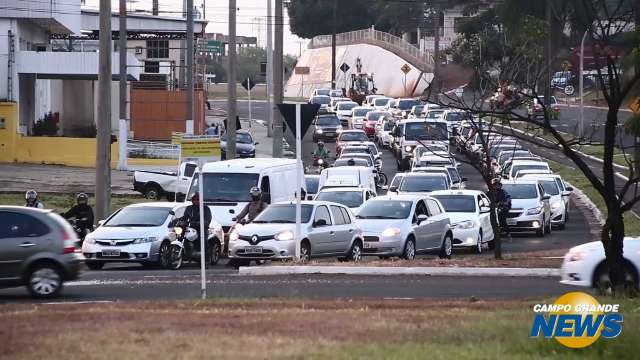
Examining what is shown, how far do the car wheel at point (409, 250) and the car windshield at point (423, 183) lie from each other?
886 cm

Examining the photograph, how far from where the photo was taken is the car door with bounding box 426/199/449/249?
28672 millimetres

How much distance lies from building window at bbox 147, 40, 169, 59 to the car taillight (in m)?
62.5

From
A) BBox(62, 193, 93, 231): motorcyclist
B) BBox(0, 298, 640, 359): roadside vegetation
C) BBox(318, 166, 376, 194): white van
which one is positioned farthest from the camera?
BBox(318, 166, 376, 194): white van

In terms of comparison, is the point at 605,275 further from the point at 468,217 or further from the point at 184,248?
the point at 468,217

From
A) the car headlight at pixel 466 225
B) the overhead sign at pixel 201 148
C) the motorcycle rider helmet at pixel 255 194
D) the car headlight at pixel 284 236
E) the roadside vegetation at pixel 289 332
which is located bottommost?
the car headlight at pixel 466 225

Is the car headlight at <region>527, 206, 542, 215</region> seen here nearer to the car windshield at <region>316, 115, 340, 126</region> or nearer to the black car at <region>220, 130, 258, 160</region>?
the black car at <region>220, 130, 258, 160</region>

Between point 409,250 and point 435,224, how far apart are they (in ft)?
5.20

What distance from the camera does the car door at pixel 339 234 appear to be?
2638cm

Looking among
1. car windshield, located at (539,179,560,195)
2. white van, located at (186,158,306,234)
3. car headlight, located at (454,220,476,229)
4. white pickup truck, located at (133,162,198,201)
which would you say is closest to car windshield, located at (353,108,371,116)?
white pickup truck, located at (133,162,198,201)

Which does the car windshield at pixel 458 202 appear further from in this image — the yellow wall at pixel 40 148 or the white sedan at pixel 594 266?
the yellow wall at pixel 40 148

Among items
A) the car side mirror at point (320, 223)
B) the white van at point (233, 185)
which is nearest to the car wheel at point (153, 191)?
the white van at point (233, 185)

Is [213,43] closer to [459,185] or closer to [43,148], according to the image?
[43,148]

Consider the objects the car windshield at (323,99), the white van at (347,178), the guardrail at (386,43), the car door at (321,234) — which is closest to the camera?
the car door at (321,234)

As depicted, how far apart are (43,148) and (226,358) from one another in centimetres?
4632
